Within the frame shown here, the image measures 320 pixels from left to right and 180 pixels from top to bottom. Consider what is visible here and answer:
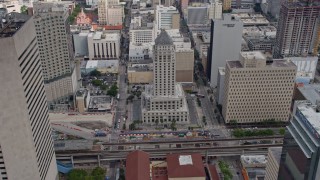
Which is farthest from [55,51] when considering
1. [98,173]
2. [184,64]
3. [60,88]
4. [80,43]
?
[80,43]

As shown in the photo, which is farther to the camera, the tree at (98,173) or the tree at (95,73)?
the tree at (95,73)

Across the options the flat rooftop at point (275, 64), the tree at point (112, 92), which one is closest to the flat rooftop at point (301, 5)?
the flat rooftop at point (275, 64)

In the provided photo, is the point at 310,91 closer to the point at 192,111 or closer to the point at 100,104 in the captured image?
the point at 192,111

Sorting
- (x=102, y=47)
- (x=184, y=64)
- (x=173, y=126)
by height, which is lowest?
(x=173, y=126)

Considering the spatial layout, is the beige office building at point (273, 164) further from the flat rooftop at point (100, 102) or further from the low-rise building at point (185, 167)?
the flat rooftop at point (100, 102)

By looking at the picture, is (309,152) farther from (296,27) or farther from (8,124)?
(296,27)
